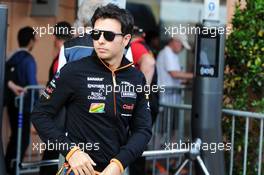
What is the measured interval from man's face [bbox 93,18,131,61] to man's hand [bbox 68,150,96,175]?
1.85 feet

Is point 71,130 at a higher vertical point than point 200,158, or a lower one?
higher

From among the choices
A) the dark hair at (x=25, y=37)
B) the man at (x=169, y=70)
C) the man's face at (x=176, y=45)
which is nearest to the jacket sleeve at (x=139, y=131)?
the dark hair at (x=25, y=37)

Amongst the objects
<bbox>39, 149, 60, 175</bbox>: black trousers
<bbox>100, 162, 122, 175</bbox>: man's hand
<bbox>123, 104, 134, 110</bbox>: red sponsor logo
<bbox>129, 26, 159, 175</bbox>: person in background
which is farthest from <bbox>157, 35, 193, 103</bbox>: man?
<bbox>100, 162, 122, 175</bbox>: man's hand

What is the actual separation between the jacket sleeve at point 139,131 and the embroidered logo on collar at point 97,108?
24 cm

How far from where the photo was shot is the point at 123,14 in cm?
335

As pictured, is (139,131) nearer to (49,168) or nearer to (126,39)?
(126,39)

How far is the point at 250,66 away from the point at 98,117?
242 centimetres

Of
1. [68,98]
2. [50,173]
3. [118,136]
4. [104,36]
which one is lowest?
[50,173]

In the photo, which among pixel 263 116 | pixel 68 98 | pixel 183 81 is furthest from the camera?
pixel 183 81

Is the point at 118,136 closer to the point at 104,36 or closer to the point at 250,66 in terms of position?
the point at 104,36

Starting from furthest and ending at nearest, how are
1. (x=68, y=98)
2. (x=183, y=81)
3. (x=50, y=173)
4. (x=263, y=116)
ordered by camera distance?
(x=183, y=81)
(x=50, y=173)
(x=263, y=116)
(x=68, y=98)

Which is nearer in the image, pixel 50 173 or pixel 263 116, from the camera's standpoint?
pixel 263 116

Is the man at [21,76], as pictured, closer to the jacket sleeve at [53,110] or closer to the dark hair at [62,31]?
the dark hair at [62,31]

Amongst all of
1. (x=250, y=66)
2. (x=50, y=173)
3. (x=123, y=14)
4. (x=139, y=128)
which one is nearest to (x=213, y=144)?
(x=250, y=66)
